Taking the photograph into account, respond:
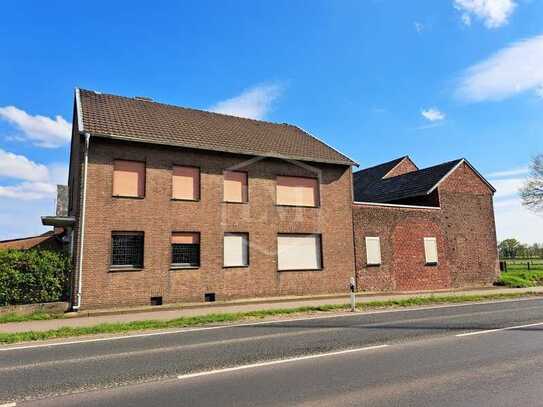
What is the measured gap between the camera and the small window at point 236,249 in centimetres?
1753

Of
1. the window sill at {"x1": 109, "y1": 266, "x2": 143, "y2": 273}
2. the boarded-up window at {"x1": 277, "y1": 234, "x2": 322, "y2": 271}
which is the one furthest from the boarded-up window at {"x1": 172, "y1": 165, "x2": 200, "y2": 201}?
the boarded-up window at {"x1": 277, "y1": 234, "x2": 322, "y2": 271}

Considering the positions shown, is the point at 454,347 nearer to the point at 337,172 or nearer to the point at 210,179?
the point at 210,179

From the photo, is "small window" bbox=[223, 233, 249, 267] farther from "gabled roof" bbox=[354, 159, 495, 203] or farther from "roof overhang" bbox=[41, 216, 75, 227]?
"gabled roof" bbox=[354, 159, 495, 203]

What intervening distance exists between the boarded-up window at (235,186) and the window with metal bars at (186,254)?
2515 mm

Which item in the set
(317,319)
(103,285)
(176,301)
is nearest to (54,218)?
(103,285)

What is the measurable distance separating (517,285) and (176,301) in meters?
19.3

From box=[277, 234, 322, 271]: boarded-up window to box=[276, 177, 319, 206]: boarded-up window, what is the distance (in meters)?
1.60

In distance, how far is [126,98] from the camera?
2042 centimetres

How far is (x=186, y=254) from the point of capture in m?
16.8

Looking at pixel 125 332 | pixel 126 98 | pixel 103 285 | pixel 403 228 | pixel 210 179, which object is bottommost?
pixel 125 332

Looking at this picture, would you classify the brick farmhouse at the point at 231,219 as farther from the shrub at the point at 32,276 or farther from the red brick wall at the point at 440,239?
the shrub at the point at 32,276

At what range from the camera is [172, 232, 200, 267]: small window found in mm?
16625

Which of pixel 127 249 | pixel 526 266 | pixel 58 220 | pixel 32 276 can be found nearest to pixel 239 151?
pixel 127 249

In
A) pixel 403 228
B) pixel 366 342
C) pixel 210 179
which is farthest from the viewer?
pixel 403 228
